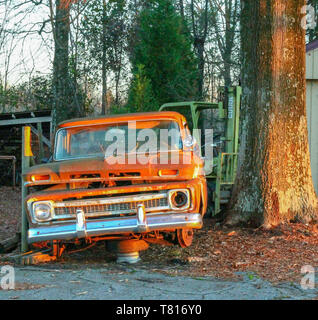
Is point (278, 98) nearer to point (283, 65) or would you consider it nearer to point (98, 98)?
point (283, 65)

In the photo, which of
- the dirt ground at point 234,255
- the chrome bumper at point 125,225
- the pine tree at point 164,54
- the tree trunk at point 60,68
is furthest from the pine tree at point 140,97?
the chrome bumper at point 125,225

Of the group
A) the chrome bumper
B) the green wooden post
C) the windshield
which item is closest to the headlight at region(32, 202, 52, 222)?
the chrome bumper

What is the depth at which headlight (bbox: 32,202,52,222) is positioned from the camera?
605 centimetres

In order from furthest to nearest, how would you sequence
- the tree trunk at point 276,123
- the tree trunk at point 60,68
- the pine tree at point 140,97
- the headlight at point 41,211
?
the tree trunk at point 60,68, the pine tree at point 140,97, the tree trunk at point 276,123, the headlight at point 41,211

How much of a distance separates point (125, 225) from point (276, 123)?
314 cm

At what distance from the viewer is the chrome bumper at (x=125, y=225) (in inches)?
227

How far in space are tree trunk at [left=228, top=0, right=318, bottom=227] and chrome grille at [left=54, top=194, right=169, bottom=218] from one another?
224 centimetres

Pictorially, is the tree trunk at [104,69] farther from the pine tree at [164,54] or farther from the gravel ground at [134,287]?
the gravel ground at [134,287]

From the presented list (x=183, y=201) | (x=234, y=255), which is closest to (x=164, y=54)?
(x=234, y=255)

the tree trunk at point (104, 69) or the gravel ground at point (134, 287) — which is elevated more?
the tree trunk at point (104, 69)

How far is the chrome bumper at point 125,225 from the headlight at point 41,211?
24cm

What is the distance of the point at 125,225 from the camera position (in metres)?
5.78
